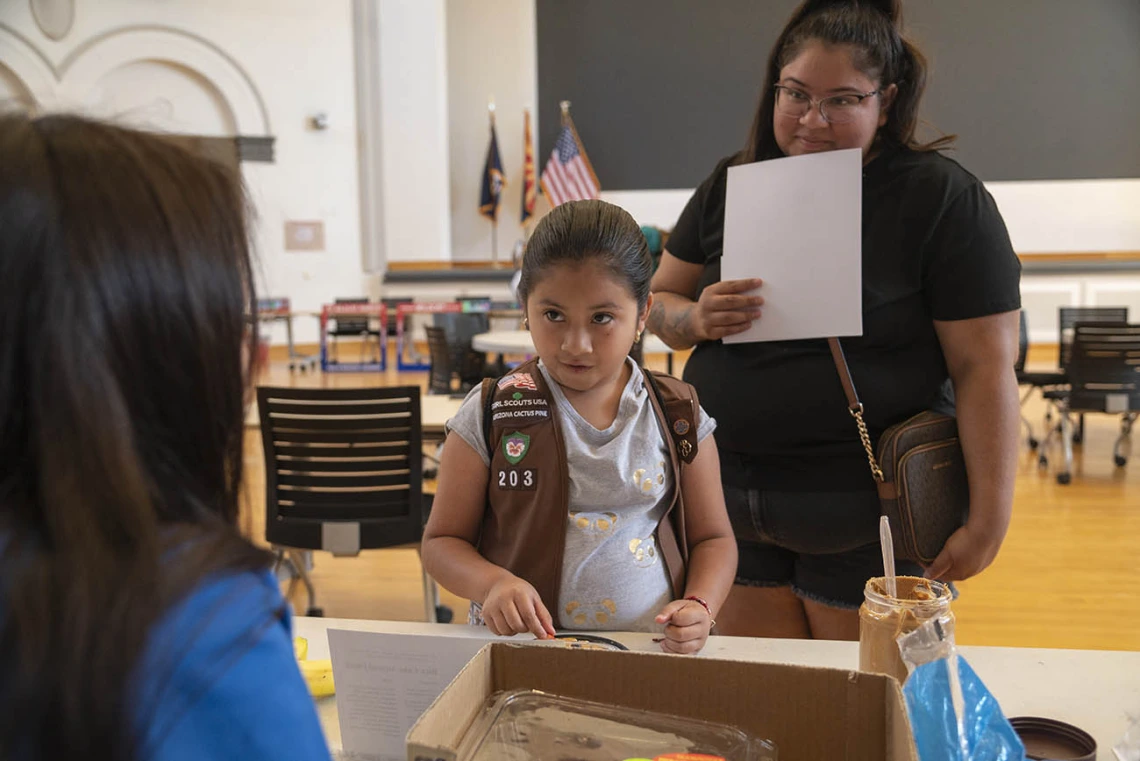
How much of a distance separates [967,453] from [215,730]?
1.17 meters

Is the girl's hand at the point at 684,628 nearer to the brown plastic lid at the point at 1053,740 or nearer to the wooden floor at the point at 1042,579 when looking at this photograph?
the brown plastic lid at the point at 1053,740

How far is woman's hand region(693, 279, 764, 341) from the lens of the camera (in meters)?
1.41

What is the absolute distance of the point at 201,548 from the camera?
474mm

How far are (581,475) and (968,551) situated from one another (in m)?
0.59

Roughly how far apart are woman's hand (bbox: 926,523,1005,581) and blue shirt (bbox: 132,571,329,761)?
1114 millimetres

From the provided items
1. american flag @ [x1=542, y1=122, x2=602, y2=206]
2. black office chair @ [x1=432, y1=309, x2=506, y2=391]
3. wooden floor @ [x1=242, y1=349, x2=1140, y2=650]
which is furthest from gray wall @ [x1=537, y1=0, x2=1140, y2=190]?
wooden floor @ [x1=242, y1=349, x2=1140, y2=650]

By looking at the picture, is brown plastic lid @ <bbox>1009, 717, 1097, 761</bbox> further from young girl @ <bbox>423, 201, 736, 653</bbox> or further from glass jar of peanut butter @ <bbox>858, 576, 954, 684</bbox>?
young girl @ <bbox>423, 201, 736, 653</bbox>

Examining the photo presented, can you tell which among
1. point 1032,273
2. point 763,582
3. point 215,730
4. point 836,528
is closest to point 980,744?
point 215,730

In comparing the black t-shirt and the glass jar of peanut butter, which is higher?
the black t-shirt

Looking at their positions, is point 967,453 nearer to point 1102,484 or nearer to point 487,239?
point 1102,484

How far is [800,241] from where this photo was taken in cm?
139

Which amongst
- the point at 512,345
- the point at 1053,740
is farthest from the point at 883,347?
the point at 512,345

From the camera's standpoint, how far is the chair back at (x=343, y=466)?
8.60 feet

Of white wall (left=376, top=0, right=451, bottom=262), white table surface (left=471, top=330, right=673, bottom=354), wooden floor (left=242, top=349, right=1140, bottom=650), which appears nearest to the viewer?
wooden floor (left=242, top=349, right=1140, bottom=650)
